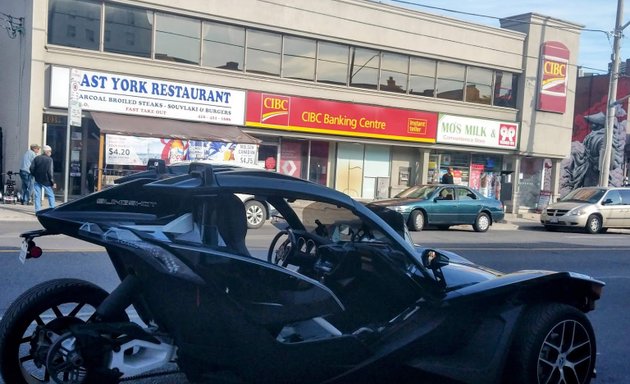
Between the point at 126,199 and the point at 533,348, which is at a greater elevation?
the point at 126,199

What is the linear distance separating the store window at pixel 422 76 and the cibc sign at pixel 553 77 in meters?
5.67

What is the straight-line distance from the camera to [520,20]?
2961 cm

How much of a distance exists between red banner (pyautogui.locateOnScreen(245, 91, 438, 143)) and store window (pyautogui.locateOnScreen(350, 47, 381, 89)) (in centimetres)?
93

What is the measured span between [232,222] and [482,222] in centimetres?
1678

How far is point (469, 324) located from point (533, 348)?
17.1 inches

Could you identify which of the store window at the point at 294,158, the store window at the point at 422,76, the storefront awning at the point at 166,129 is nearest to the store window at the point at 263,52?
the storefront awning at the point at 166,129

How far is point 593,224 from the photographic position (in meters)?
22.3

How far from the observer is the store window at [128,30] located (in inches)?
807

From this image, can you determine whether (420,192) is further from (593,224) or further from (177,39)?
(177,39)

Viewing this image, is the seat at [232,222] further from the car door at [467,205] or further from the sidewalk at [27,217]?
the car door at [467,205]

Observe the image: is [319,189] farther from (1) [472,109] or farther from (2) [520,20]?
(2) [520,20]

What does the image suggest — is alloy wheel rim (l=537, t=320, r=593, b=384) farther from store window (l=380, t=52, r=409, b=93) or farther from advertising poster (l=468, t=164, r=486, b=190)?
advertising poster (l=468, t=164, r=486, b=190)

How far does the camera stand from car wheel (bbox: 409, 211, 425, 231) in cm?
1831

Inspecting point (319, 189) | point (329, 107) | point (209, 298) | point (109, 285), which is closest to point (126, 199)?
point (209, 298)
